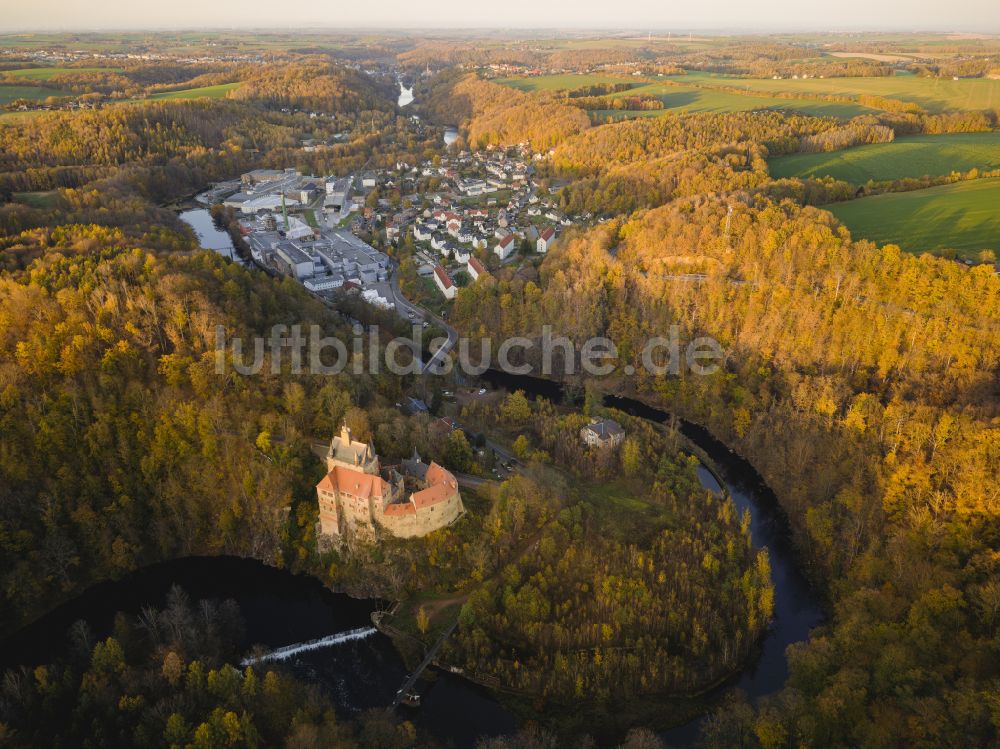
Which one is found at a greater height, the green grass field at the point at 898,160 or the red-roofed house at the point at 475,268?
the green grass field at the point at 898,160

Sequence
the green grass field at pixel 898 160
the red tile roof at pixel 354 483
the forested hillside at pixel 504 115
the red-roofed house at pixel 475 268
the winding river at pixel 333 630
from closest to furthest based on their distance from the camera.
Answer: the winding river at pixel 333 630
the red tile roof at pixel 354 483
the red-roofed house at pixel 475 268
the green grass field at pixel 898 160
the forested hillside at pixel 504 115

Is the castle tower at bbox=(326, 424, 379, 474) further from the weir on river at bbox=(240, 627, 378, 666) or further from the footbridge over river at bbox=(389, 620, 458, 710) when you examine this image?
the footbridge over river at bbox=(389, 620, 458, 710)

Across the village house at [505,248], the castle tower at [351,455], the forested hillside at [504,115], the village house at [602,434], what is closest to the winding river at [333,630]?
the castle tower at [351,455]

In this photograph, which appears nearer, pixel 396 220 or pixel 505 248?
pixel 505 248

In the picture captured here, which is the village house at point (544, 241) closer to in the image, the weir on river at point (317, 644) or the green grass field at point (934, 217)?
the green grass field at point (934, 217)

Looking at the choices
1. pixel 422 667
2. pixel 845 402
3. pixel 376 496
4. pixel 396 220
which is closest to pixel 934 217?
pixel 845 402

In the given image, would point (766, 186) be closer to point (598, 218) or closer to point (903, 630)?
point (598, 218)

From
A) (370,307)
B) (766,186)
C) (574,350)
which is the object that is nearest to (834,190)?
(766,186)

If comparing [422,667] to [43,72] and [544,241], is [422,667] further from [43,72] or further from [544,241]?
[43,72]
